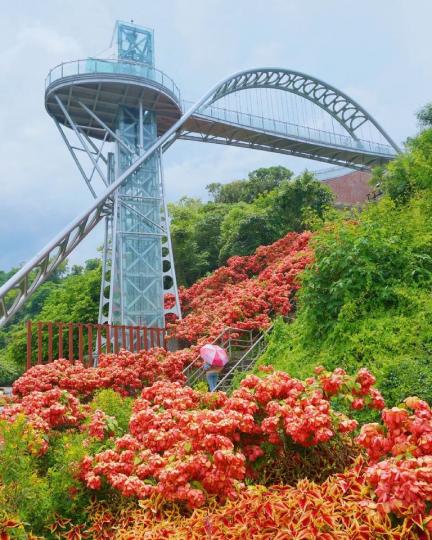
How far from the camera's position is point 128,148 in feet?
58.7

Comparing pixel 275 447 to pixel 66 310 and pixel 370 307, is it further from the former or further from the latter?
pixel 66 310

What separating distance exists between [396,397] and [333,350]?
1492 mm

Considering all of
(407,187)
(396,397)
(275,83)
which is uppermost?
(275,83)

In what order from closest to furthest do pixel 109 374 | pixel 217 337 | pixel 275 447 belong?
pixel 275 447 < pixel 109 374 < pixel 217 337

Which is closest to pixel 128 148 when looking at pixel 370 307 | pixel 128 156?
pixel 128 156

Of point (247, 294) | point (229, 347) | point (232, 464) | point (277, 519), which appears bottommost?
point (277, 519)

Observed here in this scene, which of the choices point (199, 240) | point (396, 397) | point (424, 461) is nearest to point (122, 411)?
point (396, 397)

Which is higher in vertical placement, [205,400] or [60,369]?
[60,369]

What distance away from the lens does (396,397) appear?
217 inches

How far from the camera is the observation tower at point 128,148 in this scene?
1659cm

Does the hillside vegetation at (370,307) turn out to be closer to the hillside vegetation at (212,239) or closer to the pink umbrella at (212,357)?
the pink umbrella at (212,357)

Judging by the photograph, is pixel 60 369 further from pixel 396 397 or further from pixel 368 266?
pixel 396 397

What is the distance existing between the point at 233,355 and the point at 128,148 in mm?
8881

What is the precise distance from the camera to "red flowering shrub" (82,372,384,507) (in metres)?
3.46
